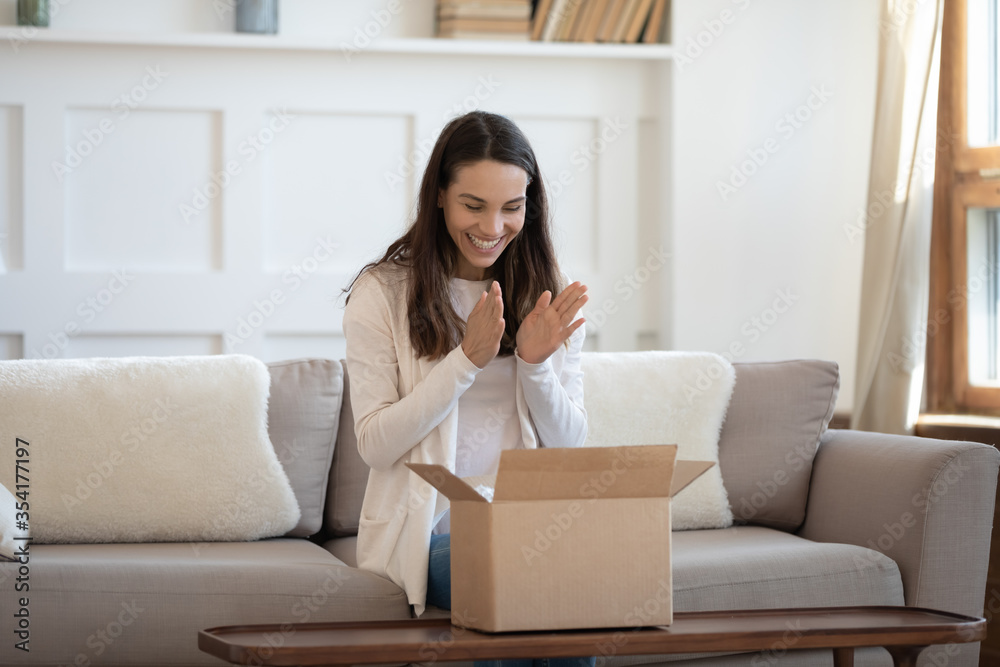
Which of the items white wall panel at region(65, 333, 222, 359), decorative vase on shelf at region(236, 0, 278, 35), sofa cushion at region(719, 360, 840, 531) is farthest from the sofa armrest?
decorative vase on shelf at region(236, 0, 278, 35)

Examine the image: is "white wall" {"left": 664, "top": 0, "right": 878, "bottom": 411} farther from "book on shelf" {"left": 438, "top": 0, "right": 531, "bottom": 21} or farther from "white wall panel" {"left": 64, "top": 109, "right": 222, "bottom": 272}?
"white wall panel" {"left": 64, "top": 109, "right": 222, "bottom": 272}

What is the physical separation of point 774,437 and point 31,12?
214 cm

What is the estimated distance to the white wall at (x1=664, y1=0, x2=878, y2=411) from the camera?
3.04 metres

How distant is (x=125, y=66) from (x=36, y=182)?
1.27 ft

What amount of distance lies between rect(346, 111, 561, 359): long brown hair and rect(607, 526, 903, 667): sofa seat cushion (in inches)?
21.0

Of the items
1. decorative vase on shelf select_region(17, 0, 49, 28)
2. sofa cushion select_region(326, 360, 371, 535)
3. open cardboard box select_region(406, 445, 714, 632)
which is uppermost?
decorative vase on shelf select_region(17, 0, 49, 28)

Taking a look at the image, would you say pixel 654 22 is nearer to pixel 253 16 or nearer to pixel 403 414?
pixel 253 16

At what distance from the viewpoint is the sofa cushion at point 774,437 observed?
2.25 metres

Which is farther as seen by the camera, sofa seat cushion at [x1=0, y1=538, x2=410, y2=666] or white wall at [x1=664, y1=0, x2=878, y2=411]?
white wall at [x1=664, y1=0, x2=878, y2=411]

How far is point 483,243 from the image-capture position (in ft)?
5.47

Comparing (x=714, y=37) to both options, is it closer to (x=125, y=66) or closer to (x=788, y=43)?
(x=788, y=43)

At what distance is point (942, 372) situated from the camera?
2.86 m

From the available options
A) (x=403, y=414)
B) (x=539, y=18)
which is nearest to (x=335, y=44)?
(x=539, y=18)

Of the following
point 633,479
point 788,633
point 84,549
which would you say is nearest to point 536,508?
point 633,479
